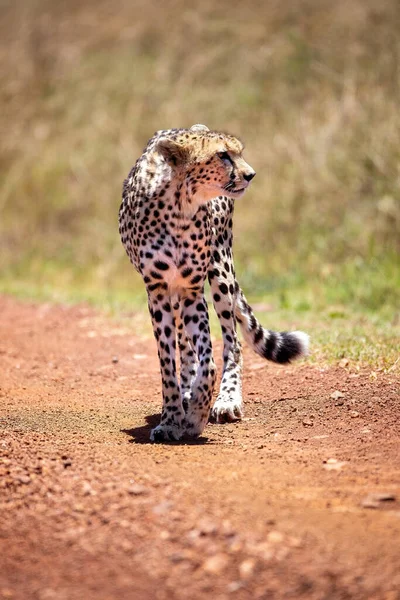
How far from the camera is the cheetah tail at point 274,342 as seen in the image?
198 inches

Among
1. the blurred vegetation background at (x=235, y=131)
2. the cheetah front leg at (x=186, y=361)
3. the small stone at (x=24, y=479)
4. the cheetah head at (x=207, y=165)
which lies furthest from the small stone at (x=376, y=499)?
the blurred vegetation background at (x=235, y=131)

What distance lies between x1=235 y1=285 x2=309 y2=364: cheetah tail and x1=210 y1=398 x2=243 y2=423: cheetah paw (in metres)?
0.44

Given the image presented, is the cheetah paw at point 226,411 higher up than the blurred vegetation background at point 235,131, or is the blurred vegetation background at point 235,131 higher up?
the blurred vegetation background at point 235,131

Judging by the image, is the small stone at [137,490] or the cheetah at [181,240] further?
the cheetah at [181,240]

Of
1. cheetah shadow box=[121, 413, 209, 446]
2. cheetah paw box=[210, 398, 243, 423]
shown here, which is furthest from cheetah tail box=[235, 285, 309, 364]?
cheetah shadow box=[121, 413, 209, 446]

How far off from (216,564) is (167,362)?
178cm

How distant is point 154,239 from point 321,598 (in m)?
2.21

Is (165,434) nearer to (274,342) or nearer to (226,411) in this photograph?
(226,411)

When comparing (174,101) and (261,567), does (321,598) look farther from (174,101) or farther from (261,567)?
(174,101)

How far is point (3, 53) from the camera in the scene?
53.2 ft

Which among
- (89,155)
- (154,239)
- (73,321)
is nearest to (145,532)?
(154,239)

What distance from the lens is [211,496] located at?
10.6ft

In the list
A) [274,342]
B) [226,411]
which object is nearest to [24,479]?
[226,411]

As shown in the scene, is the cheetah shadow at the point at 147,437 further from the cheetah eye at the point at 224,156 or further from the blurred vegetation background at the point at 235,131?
the blurred vegetation background at the point at 235,131
